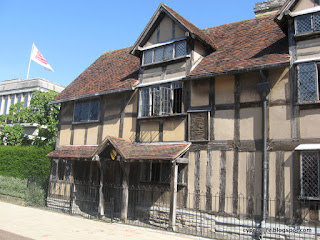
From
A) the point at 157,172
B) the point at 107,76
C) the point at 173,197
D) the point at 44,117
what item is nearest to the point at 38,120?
the point at 44,117

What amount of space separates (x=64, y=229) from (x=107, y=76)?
27.5 feet

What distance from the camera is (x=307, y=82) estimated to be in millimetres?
9766

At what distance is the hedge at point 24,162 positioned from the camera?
2056 cm

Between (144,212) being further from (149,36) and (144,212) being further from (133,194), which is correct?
(149,36)

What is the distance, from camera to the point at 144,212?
40.6ft

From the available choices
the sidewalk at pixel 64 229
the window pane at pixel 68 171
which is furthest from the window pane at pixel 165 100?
the window pane at pixel 68 171

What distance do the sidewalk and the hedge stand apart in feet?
24.8

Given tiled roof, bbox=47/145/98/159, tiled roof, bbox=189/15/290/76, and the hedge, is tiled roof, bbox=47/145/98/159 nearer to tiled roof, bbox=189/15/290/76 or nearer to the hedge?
the hedge

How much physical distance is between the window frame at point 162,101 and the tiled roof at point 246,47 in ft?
3.63

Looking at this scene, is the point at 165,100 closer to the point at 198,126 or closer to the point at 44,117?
the point at 198,126

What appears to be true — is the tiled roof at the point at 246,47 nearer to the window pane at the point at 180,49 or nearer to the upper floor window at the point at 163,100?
the window pane at the point at 180,49

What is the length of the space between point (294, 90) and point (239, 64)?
2066mm

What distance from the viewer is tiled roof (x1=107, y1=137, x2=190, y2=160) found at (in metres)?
11.0

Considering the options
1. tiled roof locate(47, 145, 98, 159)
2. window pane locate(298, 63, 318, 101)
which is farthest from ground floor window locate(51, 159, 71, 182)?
window pane locate(298, 63, 318, 101)
